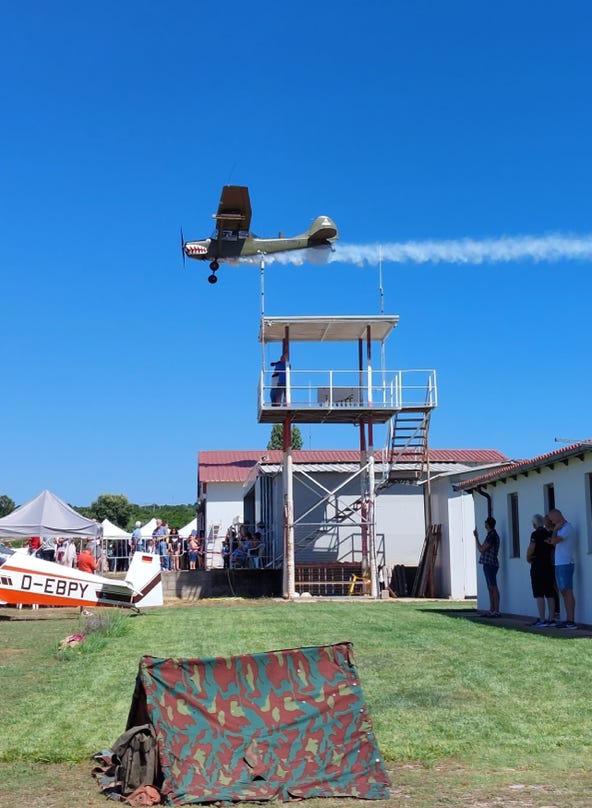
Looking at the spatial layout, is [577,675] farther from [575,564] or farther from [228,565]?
[228,565]

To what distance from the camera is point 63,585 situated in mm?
23438

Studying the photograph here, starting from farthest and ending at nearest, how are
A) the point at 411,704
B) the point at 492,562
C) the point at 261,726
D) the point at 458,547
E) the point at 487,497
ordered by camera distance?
the point at 458,547, the point at 487,497, the point at 492,562, the point at 411,704, the point at 261,726

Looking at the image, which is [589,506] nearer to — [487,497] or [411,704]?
[487,497]

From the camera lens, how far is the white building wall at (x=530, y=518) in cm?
1795

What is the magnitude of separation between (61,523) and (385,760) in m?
23.4

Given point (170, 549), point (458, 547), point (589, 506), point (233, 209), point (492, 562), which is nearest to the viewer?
point (589, 506)

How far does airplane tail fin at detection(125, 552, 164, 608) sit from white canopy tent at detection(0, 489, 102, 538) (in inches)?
226

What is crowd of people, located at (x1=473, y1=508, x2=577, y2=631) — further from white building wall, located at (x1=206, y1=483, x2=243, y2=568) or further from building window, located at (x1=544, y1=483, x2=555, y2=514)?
white building wall, located at (x1=206, y1=483, x2=243, y2=568)

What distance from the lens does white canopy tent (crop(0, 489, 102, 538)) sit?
96.6 feet

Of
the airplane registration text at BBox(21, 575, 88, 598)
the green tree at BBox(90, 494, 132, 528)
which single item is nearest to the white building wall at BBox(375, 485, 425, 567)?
the airplane registration text at BBox(21, 575, 88, 598)

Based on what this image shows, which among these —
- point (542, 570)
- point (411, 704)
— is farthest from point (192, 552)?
point (411, 704)

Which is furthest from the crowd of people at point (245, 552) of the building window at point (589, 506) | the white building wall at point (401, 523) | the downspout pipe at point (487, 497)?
the building window at point (589, 506)

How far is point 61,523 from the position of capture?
2995cm

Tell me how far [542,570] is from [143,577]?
9696 mm
